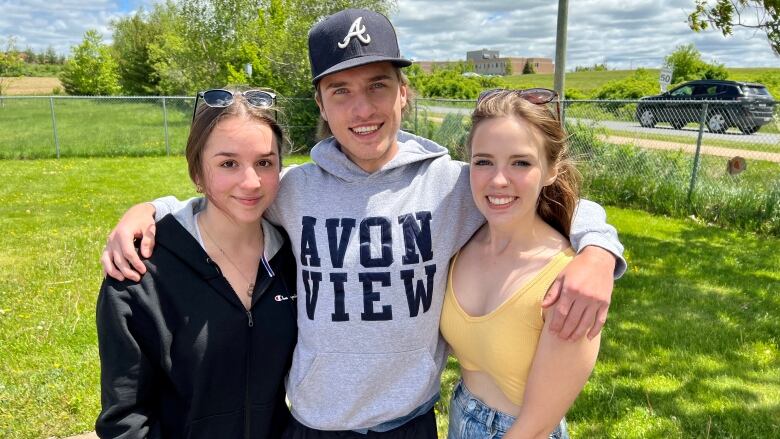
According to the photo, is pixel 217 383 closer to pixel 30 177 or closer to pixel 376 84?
pixel 376 84

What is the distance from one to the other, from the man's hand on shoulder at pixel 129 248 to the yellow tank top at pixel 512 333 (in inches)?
40.0

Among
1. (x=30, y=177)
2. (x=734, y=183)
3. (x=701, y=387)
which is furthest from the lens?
(x=30, y=177)

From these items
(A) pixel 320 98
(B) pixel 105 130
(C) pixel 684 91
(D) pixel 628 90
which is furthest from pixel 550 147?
(D) pixel 628 90

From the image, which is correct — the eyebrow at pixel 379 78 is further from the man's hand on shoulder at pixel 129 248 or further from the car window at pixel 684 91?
the car window at pixel 684 91

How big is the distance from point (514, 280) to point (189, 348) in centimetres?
103

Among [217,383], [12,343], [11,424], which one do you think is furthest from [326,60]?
[12,343]

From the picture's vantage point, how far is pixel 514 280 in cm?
169

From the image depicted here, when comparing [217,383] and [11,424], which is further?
[11,424]

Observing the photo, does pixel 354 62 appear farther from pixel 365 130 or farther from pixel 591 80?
pixel 591 80

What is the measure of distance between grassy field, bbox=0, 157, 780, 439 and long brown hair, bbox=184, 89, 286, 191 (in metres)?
2.28

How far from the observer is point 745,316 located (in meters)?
4.82

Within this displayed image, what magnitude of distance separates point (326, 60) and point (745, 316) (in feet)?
15.1

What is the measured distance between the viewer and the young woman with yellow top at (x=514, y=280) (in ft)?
5.15

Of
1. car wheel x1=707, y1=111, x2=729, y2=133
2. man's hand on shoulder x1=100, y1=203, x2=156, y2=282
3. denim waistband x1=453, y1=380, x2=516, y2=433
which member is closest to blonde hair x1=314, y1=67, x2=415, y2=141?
man's hand on shoulder x1=100, y1=203, x2=156, y2=282
